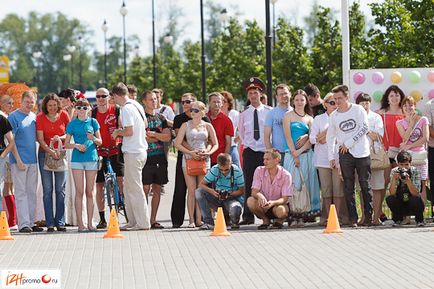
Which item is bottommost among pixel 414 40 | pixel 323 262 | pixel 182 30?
pixel 323 262

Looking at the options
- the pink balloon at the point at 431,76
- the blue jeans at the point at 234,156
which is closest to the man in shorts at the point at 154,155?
the blue jeans at the point at 234,156

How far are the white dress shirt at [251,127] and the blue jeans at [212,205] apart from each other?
134 centimetres

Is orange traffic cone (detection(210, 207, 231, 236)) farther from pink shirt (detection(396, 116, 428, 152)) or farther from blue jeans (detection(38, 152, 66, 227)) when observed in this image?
pink shirt (detection(396, 116, 428, 152))

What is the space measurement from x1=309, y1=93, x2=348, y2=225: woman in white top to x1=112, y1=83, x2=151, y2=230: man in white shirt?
244cm

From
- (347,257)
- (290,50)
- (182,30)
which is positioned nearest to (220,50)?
(290,50)

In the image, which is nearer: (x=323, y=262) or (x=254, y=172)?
(x=323, y=262)

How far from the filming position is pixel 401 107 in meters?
18.9

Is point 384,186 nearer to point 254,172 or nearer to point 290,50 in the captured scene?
point 254,172

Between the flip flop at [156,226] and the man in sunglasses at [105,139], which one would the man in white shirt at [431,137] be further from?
the man in sunglasses at [105,139]

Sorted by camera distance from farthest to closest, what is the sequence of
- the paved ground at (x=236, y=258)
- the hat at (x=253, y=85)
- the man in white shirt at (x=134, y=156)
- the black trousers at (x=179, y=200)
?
the hat at (x=253, y=85)
the black trousers at (x=179, y=200)
the man in white shirt at (x=134, y=156)
the paved ground at (x=236, y=258)

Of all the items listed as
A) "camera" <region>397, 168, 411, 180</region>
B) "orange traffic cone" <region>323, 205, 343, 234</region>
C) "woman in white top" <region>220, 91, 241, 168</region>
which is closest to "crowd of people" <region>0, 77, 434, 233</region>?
"camera" <region>397, 168, 411, 180</region>

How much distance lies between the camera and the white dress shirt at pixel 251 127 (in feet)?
64.8

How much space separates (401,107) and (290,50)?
1331 inches

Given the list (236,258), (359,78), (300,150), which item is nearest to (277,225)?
(300,150)
